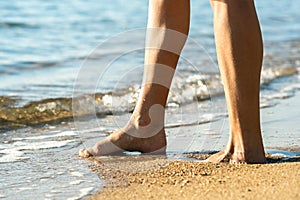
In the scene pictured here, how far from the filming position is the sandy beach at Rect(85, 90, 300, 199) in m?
2.24

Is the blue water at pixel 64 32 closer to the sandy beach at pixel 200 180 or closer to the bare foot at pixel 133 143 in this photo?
the bare foot at pixel 133 143

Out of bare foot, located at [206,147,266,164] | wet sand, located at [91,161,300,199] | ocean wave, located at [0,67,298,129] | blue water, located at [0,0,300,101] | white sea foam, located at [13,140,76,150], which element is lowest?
wet sand, located at [91,161,300,199]

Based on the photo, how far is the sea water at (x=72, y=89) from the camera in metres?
2.76

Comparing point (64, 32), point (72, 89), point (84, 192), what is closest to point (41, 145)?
point (84, 192)

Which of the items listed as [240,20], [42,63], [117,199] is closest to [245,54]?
[240,20]

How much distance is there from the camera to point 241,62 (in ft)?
8.30

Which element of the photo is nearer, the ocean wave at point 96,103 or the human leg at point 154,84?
the human leg at point 154,84

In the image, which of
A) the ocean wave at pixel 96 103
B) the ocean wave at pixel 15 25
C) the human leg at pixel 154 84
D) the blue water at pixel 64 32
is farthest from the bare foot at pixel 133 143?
the ocean wave at pixel 15 25

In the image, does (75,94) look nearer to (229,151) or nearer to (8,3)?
(229,151)

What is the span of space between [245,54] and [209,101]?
198 cm

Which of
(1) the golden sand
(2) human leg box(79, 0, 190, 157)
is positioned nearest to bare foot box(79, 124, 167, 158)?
(2) human leg box(79, 0, 190, 157)

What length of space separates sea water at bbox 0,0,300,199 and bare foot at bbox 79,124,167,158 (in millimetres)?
78

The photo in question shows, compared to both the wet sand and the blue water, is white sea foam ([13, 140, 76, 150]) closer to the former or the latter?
the wet sand

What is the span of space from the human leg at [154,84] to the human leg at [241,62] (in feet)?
1.06
